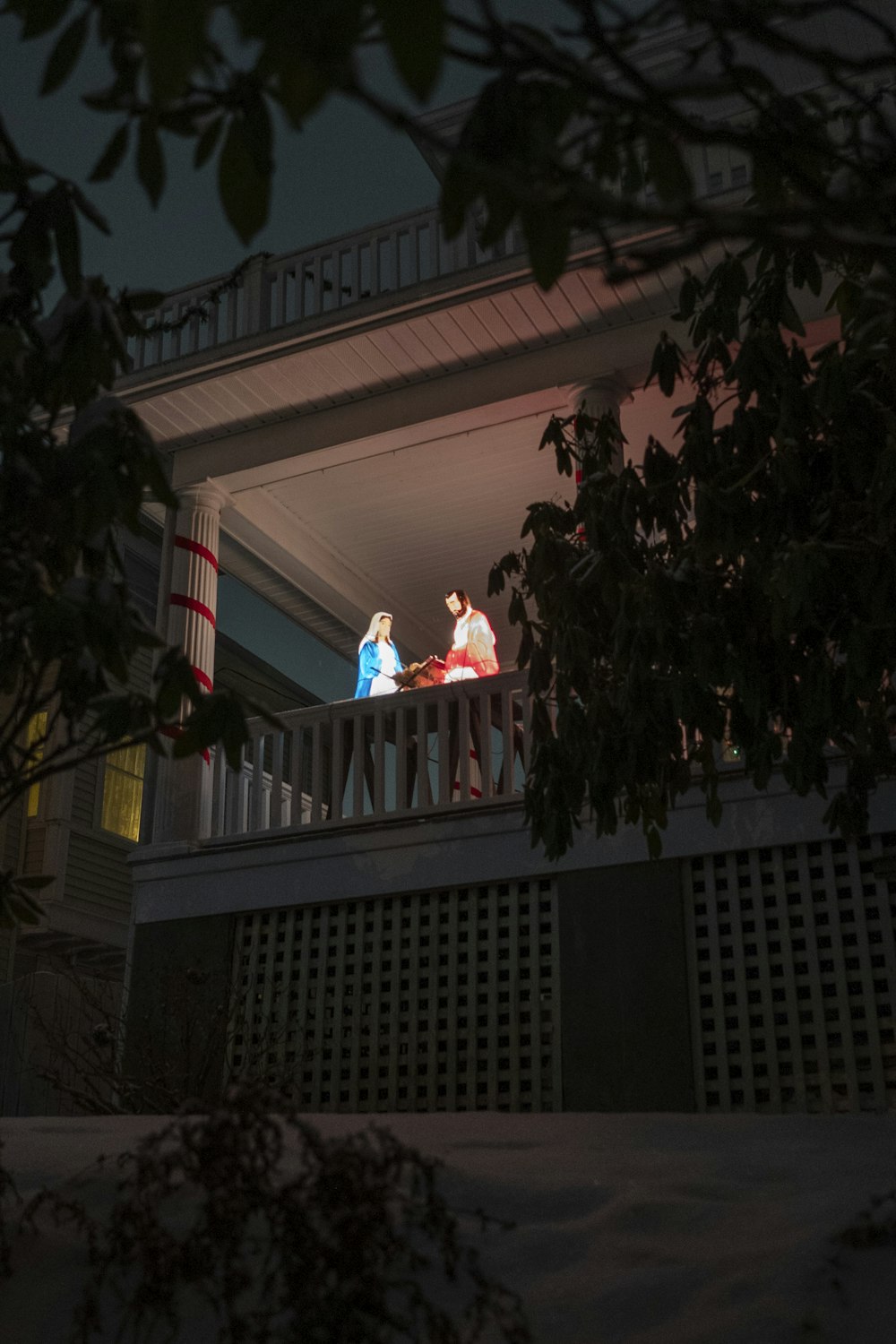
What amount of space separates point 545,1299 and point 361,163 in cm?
3785

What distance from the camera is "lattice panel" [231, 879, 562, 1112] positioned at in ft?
23.5

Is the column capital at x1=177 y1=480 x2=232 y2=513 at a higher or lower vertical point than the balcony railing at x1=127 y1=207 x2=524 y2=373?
lower

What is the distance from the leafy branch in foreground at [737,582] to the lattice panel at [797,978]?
1.92 metres

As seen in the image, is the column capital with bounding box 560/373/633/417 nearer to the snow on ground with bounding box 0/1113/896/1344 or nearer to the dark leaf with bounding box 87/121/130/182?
the snow on ground with bounding box 0/1113/896/1344

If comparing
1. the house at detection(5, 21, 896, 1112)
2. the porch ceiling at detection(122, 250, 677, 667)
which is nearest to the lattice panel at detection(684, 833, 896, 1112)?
the house at detection(5, 21, 896, 1112)

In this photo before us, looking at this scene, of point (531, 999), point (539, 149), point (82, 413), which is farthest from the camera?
point (531, 999)

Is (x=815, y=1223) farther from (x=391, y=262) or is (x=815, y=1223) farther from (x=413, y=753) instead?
(x=391, y=262)

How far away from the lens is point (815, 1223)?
2855 mm

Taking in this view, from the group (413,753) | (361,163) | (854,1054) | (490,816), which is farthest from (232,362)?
(361,163)

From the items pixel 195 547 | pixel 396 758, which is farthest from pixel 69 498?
pixel 195 547

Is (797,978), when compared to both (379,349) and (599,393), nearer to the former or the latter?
(599,393)

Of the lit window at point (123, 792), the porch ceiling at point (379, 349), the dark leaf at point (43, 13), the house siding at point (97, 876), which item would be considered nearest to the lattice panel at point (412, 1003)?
the porch ceiling at point (379, 349)

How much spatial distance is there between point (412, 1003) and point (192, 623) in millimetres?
3190

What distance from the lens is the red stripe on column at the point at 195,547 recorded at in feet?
30.5
